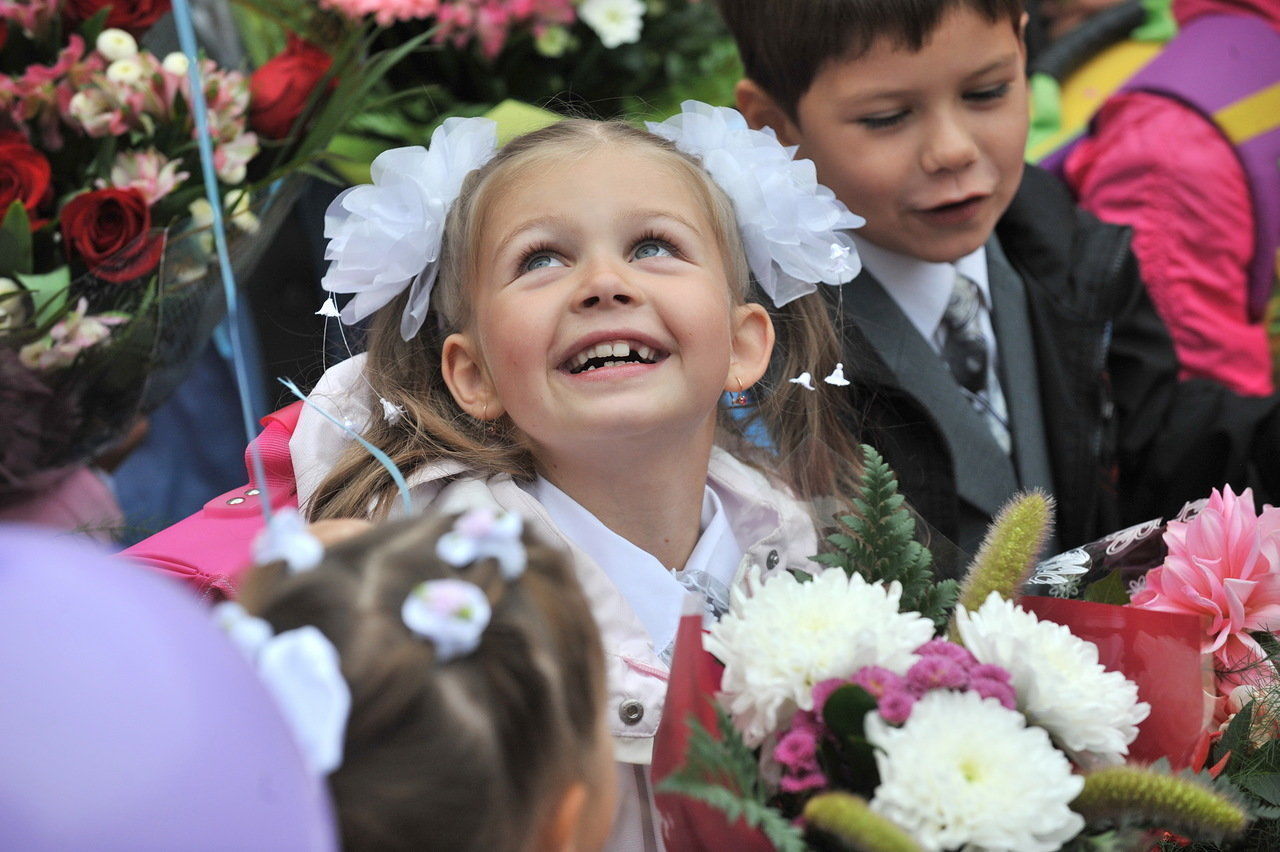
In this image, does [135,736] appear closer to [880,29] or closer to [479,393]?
[479,393]

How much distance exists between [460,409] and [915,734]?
0.89 m

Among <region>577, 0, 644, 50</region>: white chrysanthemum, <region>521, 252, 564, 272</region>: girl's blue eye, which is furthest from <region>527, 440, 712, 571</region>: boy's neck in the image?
<region>577, 0, 644, 50</region>: white chrysanthemum

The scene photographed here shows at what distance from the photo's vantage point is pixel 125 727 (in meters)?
0.73

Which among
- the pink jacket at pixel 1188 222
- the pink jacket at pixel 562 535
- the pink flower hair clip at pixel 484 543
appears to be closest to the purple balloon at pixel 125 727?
the pink flower hair clip at pixel 484 543

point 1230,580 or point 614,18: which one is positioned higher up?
point 614,18

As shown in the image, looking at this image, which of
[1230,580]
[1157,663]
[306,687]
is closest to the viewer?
[306,687]

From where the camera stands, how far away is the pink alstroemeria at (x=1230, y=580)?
4.91ft

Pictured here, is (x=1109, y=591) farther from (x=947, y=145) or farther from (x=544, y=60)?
(x=544, y=60)

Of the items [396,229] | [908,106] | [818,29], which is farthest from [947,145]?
[396,229]

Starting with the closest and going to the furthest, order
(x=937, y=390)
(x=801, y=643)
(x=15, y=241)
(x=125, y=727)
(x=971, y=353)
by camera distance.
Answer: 1. (x=125, y=727)
2. (x=801, y=643)
3. (x=15, y=241)
4. (x=937, y=390)
5. (x=971, y=353)

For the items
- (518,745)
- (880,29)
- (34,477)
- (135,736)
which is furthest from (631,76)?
(135,736)

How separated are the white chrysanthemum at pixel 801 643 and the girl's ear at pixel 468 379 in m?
0.57

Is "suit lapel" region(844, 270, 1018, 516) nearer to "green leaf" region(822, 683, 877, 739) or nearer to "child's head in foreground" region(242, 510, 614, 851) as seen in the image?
"green leaf" region(822, 683, 877, 739)

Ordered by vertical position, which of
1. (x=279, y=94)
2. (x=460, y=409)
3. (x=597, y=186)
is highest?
(x=597, y=186)
